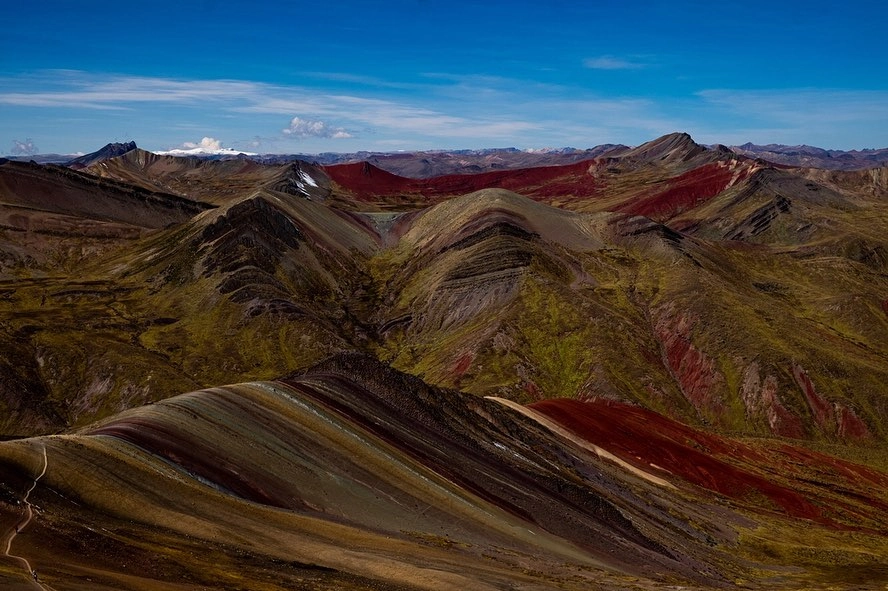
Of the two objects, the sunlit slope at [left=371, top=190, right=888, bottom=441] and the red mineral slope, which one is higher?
the sunlit slope at [left=371, top=190, right=888, bottom=441]

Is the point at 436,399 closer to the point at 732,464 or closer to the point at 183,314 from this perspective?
the point at 732,464

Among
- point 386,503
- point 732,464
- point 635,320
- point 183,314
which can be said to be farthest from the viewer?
point 183,314

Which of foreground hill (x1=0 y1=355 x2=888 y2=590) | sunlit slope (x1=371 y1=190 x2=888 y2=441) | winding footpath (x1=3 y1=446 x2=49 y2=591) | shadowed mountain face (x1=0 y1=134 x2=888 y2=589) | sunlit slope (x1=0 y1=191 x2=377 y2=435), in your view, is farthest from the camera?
sunlit slope (x1=371 y1=190 x2=888 y2=441)

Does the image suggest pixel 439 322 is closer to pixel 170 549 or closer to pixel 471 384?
pixel 471 384

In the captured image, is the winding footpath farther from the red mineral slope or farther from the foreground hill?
the red mineral slope

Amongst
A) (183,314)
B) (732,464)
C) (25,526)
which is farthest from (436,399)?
(183,314)

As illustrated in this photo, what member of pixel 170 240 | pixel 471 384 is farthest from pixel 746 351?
pixel 170 240

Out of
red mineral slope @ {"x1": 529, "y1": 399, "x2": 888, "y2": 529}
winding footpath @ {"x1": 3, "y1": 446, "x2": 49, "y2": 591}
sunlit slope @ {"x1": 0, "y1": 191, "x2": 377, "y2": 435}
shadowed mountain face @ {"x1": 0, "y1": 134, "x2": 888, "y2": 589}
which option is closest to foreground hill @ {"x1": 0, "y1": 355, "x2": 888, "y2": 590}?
winding footpath @ {"x1": 3, "y1": 446, "x2": 49, "y2": 591}
